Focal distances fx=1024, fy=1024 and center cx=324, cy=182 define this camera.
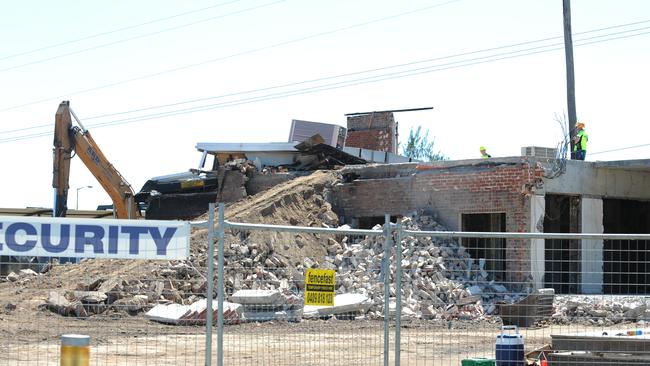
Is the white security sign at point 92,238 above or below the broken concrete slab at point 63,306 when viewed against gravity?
above

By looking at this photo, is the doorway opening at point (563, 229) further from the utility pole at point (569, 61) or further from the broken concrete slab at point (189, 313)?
the broken concrete slab at point (189, 313)

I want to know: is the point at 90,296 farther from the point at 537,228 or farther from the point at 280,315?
the point at 537,228

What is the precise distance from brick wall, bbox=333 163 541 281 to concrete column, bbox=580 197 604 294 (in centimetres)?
200

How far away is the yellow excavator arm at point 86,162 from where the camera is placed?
2934 centimetres

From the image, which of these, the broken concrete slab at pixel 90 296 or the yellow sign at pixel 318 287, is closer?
the yellow sign at pixel 318 287

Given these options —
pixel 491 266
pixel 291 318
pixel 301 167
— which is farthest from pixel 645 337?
pixel 301 167

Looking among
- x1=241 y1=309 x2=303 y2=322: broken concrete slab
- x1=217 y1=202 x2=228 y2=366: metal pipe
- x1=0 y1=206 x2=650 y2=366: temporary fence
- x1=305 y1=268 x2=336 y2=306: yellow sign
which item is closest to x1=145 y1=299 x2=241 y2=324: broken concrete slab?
x1=0 y1=206 x2=650 y2=366: temporary fence

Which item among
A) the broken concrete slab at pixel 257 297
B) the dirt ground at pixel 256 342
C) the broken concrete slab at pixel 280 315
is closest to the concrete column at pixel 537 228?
the dirt ground at pixel 256 342

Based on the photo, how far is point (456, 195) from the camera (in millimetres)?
25422

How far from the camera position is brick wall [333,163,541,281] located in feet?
79.2

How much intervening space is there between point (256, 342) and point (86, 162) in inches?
612

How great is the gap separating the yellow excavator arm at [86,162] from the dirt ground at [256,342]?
1049cm

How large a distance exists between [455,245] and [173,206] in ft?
32.5

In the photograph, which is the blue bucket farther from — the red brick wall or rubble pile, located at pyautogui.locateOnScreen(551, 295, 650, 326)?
the red brick wall
